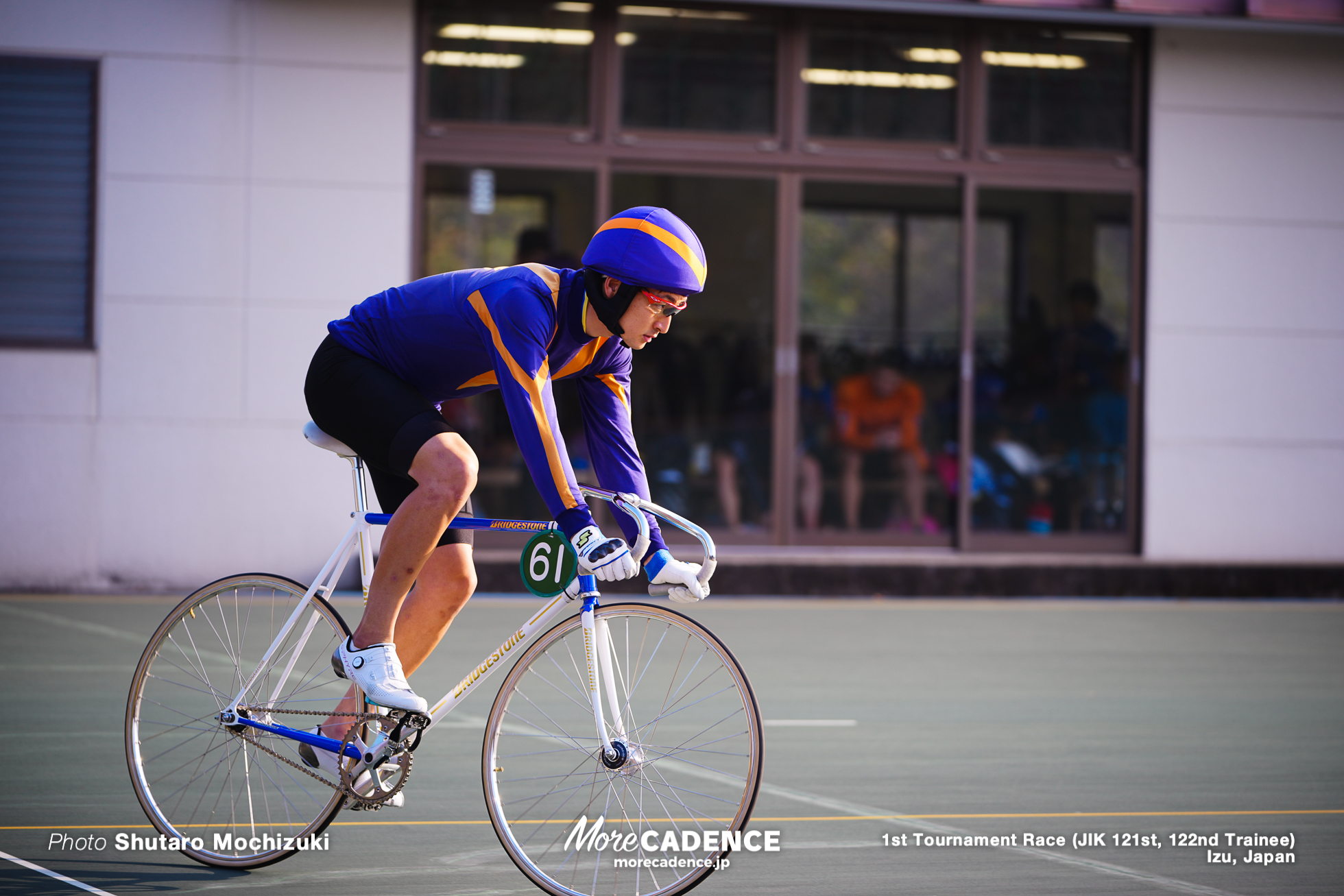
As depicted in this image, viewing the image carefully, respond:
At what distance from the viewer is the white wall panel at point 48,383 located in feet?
36.8

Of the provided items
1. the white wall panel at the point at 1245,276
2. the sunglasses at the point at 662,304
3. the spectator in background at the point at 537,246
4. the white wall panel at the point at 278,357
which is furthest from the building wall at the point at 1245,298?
the sunglasses at the point at 662,304

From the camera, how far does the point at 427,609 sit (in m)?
4.28

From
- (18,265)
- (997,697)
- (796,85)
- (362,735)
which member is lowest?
(997,697)

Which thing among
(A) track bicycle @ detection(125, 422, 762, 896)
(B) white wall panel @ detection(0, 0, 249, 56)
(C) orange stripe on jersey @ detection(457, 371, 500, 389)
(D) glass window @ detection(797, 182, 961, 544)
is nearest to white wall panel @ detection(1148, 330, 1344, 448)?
(D) glass window @ detection(797, 182, 961, 544)

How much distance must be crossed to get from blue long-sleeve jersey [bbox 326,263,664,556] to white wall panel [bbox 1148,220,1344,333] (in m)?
9.50

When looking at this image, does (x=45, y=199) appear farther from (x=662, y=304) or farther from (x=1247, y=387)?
(x=1247, y=387)

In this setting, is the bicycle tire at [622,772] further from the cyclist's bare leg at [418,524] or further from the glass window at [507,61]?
the glass window at [507,61]

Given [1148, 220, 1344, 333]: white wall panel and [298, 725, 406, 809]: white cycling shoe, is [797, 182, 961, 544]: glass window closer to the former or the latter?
[1148, 220, 1344, 333]: white wall panel

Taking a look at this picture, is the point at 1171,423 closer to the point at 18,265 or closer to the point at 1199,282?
the point at 1199,282

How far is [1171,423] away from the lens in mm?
12836

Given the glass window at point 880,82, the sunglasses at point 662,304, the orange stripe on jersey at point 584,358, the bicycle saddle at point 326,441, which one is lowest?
the bicycle saddle at point 326,441

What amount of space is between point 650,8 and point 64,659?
6.79 metres

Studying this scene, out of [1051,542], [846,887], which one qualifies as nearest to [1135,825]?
[846,887]

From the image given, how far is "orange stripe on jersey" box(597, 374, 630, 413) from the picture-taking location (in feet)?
14.1
